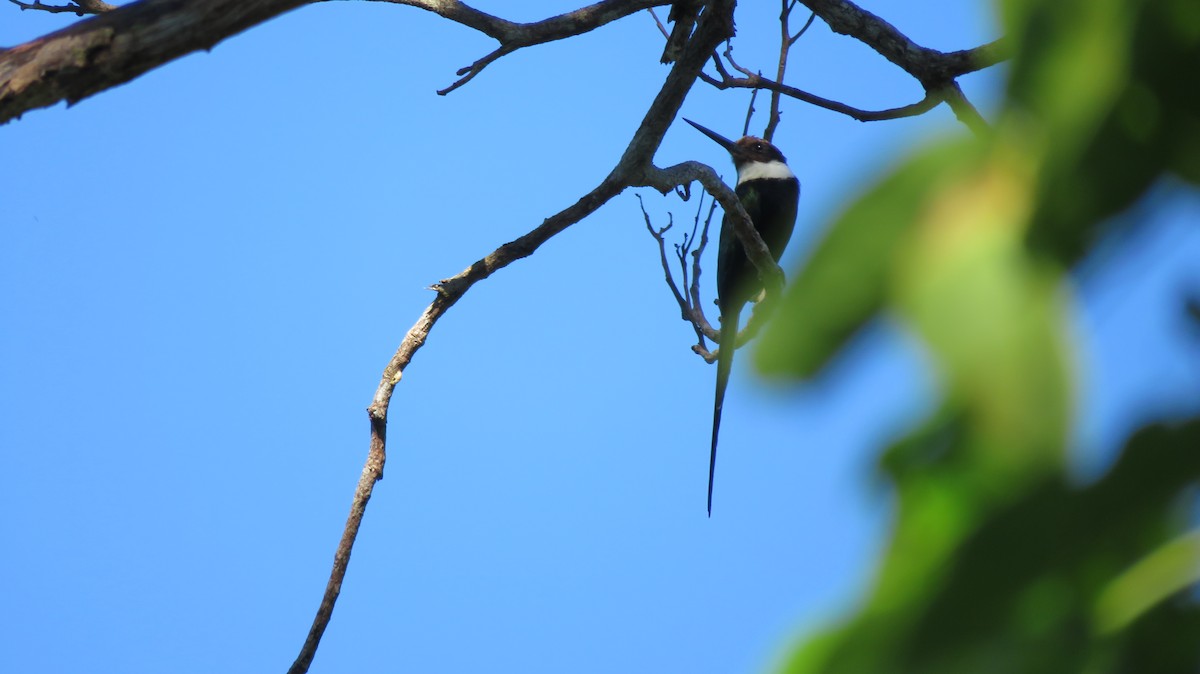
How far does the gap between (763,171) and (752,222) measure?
141 cm

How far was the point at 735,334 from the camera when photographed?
5332 millimetres

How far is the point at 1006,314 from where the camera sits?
0.97 feet

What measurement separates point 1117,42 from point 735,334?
5.03 m

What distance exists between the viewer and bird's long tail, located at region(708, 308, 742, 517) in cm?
515

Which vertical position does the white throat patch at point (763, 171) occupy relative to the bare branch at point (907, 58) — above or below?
above

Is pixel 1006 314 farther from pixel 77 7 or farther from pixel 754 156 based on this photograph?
pixel 754 156

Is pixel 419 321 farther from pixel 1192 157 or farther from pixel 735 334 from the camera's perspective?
pixel 1192 157

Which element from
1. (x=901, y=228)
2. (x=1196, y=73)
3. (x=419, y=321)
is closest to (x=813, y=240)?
(x=901, y=228)

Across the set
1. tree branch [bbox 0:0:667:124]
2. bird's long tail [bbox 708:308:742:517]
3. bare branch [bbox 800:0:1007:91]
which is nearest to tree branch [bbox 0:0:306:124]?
tree branch [bbox 0:0:667:124]

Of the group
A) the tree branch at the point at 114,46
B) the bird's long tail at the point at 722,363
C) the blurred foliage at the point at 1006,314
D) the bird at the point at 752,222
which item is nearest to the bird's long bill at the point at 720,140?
the bird at the point at 752,222

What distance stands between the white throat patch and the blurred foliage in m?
6.54

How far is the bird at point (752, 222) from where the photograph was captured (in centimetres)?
546

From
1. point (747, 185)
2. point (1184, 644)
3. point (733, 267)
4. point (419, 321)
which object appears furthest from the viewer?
point (747, 185)

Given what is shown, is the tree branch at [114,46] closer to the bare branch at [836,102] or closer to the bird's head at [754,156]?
the bare branch at [836,102]
